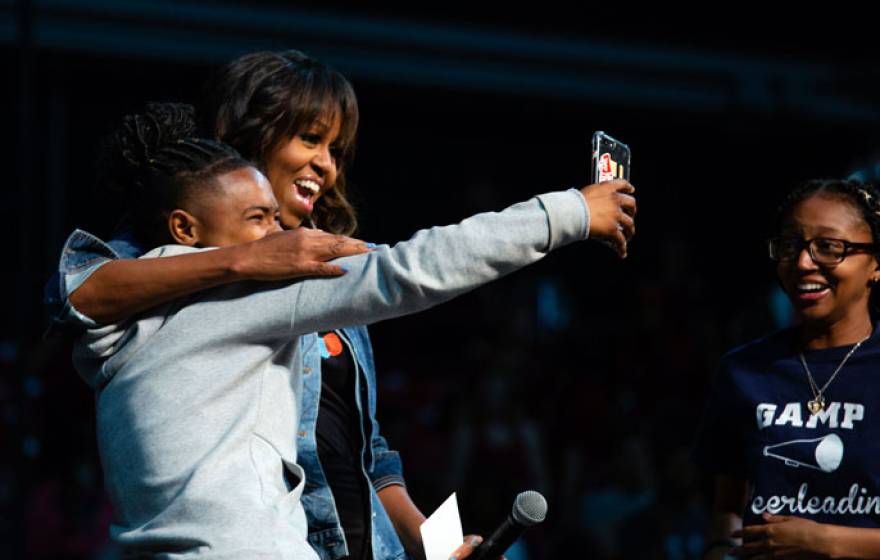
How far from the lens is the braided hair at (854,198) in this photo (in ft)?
9.66

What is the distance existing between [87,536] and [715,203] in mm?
4950

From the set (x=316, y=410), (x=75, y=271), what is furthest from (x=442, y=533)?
(x=75, y=271)

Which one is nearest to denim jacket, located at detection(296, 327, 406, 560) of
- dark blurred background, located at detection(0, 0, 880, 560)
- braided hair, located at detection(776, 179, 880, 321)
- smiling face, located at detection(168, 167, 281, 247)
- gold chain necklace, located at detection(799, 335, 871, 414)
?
smiling face, located at detection(168, 167, 281, 247)

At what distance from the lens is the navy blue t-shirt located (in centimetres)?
271

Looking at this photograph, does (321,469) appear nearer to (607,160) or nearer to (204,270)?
(204,270)

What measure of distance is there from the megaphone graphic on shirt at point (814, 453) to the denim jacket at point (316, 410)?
804mm

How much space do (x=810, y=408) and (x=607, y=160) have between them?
3.10 feet

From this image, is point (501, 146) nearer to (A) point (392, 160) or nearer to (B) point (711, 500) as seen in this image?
(A) point (392, 160)

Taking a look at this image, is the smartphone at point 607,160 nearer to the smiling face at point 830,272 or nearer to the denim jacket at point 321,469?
the denim jacket at point 321,469

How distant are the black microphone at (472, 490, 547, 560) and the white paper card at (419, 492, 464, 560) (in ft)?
0.17

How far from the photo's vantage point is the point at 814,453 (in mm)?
2760

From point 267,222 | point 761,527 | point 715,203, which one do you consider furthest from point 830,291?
point 715,203

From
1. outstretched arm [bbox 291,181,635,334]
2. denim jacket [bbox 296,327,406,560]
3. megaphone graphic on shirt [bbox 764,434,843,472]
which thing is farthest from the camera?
megaphone graphic on shirt [bbox 764,434,843,472]

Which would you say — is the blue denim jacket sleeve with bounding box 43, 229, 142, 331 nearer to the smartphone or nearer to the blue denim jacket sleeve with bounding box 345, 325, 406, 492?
the blue denim jacket sleeve with bounding box 345, 325, 406, 492
